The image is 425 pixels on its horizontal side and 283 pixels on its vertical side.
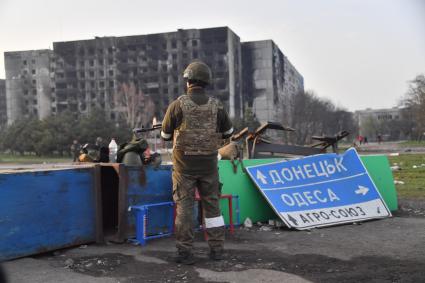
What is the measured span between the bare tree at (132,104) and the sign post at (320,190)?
80.4 meters

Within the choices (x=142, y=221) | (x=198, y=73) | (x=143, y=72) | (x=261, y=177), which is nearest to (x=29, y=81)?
(x=143, y=72)

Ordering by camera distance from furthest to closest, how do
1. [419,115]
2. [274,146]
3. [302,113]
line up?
[302,113] → [419,115] → [274,146]

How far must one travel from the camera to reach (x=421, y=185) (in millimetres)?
10938

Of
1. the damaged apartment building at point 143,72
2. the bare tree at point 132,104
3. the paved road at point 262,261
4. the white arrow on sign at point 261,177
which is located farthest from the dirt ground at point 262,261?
the damaged apartment building at point 143,72

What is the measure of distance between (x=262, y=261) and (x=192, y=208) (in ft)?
2.94

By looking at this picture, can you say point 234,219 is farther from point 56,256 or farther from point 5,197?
point 5,197

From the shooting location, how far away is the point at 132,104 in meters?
89.1

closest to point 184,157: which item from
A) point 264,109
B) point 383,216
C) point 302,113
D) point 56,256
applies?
point 56,256

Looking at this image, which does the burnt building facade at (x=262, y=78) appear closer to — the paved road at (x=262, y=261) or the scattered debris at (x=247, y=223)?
the scattered debris at (x=247, y=223)

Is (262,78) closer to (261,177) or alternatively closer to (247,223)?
(261,177)

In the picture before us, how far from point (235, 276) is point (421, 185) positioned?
8631 mm

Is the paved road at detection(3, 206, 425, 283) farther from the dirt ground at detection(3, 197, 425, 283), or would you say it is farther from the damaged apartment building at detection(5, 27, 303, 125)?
the damaged apartment building at detection(5, 27, 303, 125)

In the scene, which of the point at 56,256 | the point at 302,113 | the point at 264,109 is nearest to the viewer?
the point at 56,256

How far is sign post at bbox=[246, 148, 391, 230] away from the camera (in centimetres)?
629
